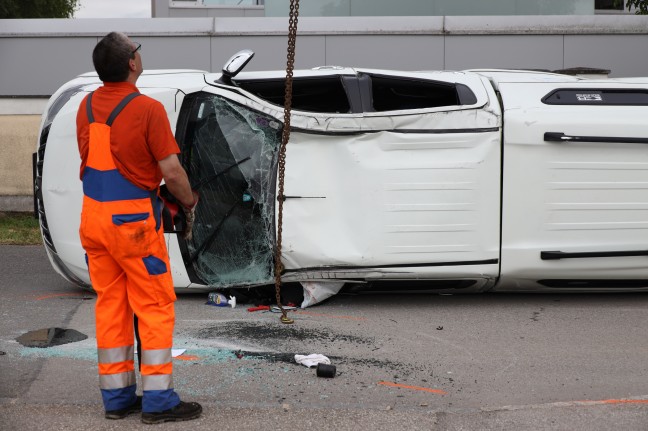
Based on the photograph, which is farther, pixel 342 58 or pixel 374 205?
pixel 342 58

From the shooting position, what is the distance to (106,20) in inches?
498

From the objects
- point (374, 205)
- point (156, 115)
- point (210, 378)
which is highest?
point (156, 115)

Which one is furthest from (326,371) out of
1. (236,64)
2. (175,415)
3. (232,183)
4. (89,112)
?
(236,64)

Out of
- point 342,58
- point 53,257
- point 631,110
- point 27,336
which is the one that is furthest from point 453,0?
point 27,336

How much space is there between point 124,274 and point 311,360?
1.36 m

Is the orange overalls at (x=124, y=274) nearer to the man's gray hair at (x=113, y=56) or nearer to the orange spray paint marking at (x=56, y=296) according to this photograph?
the man's gray hair at (x=113, y=56)

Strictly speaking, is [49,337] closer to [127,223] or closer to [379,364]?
[127,223]

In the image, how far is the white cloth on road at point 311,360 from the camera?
493cm

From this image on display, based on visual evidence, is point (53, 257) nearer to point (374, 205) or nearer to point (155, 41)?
point (374, 205)

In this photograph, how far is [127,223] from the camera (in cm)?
389

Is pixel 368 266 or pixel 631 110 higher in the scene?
pixel 631 110

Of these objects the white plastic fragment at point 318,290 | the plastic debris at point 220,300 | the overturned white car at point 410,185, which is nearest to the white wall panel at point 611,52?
the overturned white car at point 410,185

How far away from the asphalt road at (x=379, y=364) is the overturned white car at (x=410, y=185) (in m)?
0.33

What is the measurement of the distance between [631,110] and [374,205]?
1.93 metres
